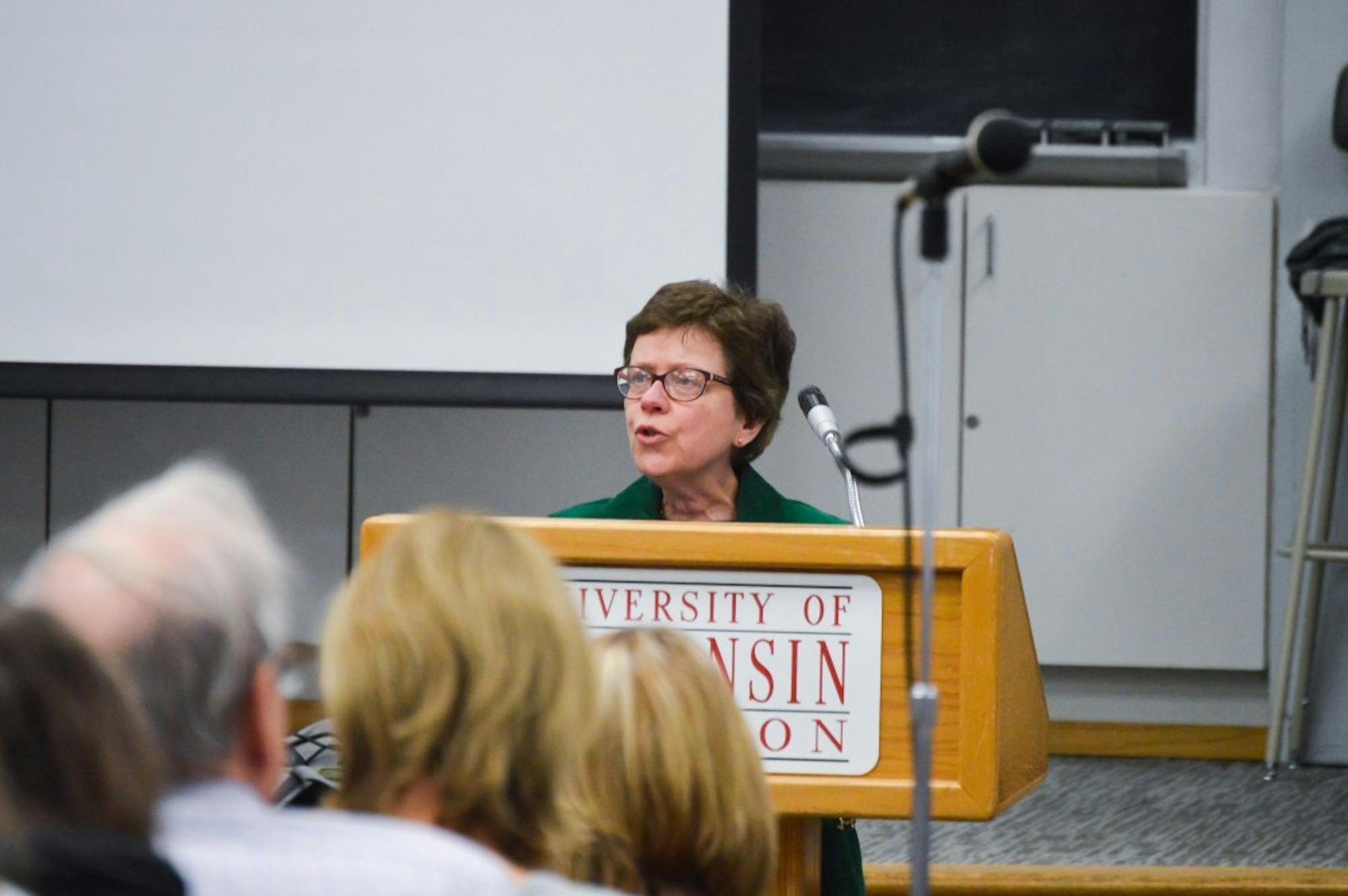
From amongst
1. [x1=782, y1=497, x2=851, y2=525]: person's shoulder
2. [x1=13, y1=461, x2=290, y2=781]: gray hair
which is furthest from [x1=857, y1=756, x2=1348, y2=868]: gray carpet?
[x1=13, y1=461, x2=290, y2=781]: gray hair

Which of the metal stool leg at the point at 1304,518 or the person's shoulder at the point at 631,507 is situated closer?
the person's shoulder at the point at 631,507

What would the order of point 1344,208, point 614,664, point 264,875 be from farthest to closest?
point 1344,208, point 614,664, point 264,875

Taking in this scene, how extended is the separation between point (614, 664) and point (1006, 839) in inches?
104

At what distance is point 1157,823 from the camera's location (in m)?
3.72

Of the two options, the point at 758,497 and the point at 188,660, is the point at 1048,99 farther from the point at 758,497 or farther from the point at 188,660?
the point at 188,660

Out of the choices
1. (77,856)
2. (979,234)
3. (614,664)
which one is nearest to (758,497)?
(614,664)

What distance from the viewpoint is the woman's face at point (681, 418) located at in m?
2.32

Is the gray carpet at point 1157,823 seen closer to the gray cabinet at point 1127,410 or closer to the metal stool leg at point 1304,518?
the metal stool leg at point 1304,518

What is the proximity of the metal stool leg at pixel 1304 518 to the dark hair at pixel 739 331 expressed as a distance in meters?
2.08

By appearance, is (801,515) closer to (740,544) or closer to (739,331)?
(739,331)

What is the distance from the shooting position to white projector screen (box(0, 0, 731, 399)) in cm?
368

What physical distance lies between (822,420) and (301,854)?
4.10 feet

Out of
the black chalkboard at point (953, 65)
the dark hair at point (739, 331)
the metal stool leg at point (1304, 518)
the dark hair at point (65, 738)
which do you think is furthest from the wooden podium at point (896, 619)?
the black chalkboard at point (953, 65)

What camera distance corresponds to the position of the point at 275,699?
97cm
